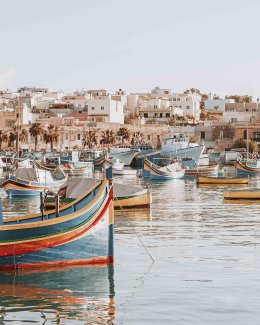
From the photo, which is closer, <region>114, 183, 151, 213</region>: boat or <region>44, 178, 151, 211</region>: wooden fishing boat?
<region>44, 178, 151, 211</region>: wooden fishing boat

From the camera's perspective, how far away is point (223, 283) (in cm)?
1944

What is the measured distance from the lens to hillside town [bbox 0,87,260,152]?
118438mm

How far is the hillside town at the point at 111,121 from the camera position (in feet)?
389

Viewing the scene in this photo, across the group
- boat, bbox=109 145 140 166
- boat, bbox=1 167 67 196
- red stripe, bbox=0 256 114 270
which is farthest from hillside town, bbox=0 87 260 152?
red stripe, bbox=0 256 114 270

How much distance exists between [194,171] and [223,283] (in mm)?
53149

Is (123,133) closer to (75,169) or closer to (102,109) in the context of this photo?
(102,109)

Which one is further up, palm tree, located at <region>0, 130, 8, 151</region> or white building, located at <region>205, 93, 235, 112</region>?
white building, located at <region>205, 93, 235, 112</region>

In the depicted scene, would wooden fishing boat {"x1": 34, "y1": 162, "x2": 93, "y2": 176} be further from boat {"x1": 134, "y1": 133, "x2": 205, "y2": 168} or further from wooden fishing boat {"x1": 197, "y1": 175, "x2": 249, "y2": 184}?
wooden fishing boat {"x1": 197, "y1": 175, "x2": 249, "y2": 184}

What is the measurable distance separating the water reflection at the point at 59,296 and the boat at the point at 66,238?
0.27 metres

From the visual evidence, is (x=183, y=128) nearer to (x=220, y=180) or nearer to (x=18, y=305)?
(x=220, y=180)

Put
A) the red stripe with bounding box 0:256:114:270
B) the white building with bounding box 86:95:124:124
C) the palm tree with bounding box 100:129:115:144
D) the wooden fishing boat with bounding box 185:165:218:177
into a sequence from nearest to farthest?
1. the red stripe with bounding box 0:256:114:270
2. the wooden fishing boat with bounding box 185:165:218:177
3. the palm tree with bounding box 100:129:115:144
4. the white building with bounding box 86:95:124:124

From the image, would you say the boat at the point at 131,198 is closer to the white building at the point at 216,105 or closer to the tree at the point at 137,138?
the tree at the point at 137,138

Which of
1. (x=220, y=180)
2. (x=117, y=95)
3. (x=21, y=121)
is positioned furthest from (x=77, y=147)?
(x=220, y=180)

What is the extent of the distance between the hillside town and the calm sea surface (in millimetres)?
80518
